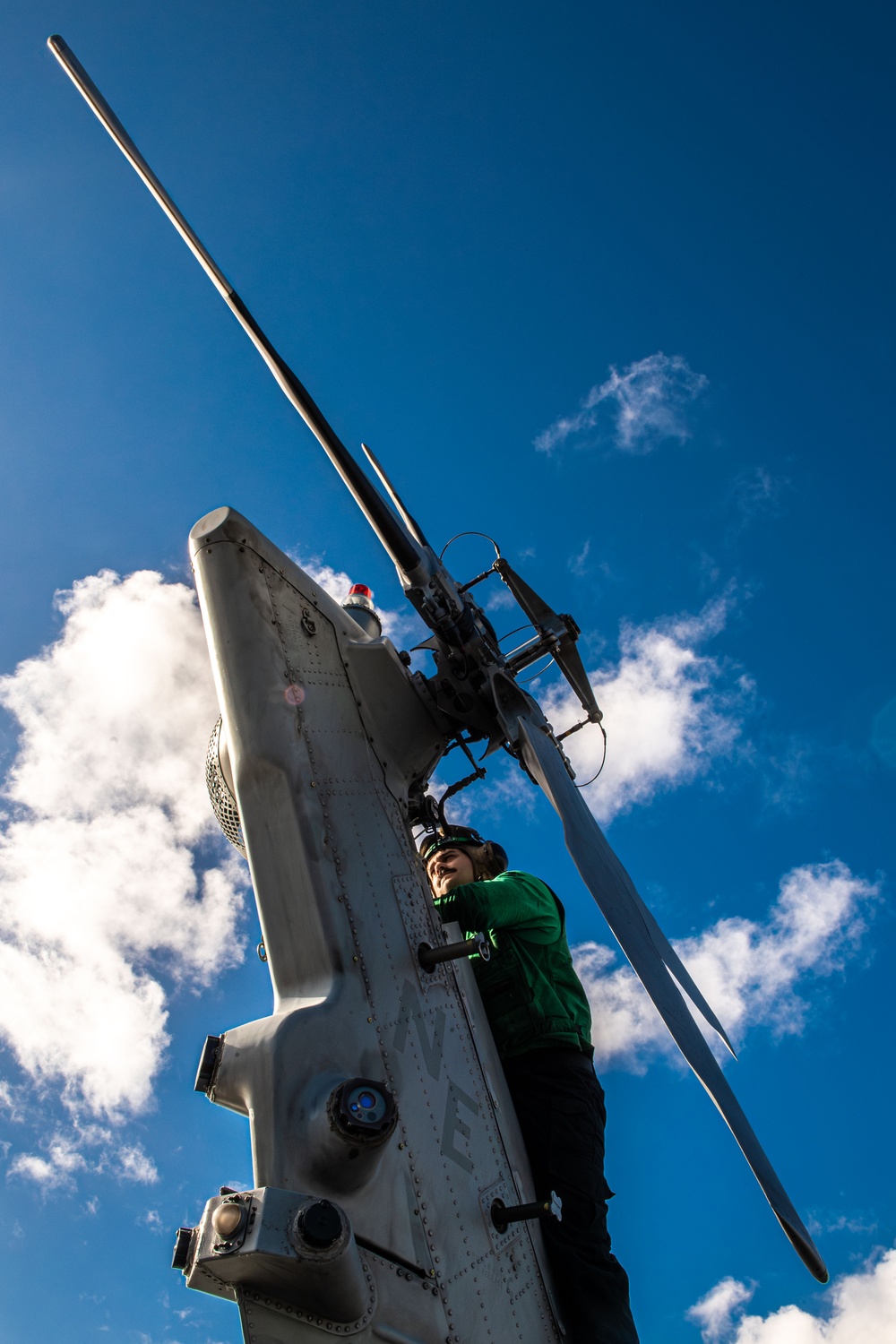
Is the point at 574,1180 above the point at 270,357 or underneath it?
underneath

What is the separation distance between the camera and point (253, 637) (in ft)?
18.3

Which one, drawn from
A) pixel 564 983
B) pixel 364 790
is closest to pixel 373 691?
pixel 364 790

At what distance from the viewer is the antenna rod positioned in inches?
243

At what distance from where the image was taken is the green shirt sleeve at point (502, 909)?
572 centimetres

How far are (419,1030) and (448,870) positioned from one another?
1960 millimetres

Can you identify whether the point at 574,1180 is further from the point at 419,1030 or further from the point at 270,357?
the point at 270,357

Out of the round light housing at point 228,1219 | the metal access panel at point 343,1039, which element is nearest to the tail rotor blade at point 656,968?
the metal access panel at point 343,1039

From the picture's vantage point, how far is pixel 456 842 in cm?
700

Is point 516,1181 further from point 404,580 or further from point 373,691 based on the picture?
point 404,580

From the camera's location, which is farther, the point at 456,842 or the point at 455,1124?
the point at 456,842

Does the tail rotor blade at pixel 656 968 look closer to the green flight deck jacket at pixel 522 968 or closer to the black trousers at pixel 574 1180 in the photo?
the green flight deck jacket at pixel 522 968

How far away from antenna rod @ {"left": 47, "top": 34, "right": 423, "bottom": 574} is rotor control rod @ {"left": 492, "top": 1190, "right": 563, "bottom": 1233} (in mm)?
4668

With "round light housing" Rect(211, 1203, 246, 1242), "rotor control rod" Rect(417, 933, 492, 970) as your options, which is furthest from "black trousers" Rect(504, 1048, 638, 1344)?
"round light housing" Rect(211, 1203, 246, 1242)

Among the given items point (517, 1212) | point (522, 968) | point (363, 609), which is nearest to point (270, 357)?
point (363, 609)
